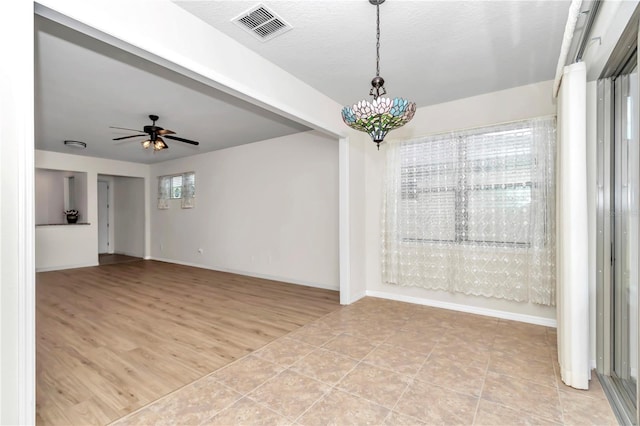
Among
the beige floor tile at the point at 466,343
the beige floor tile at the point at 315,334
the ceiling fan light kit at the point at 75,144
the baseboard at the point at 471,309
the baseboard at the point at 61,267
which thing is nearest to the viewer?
the beige floor tile at the point at 466,343

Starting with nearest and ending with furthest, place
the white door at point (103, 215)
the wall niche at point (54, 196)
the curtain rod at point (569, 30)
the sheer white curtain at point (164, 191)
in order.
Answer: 1. the curtain rod at point (569, 30)
2. the sheer white curtain at point (164, 191)
3. the wall niche at point (54, 196)
4. the white door at point (103, 215)

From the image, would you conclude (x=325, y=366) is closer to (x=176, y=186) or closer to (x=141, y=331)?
(x=141, y=331)

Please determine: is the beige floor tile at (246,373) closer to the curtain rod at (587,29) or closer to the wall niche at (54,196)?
the curtain rod at (587,29)

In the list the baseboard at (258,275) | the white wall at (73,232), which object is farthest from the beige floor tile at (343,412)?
the white wall at (73,232)

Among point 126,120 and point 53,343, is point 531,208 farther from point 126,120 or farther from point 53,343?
point 126,120

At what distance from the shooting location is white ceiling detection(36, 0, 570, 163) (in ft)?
6.91

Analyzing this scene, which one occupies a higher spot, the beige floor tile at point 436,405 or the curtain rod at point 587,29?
the curtain rod at point 587,29

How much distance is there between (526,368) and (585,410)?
49cm

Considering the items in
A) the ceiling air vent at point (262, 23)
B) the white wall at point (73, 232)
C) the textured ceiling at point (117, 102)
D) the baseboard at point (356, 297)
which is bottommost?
the baseboard at point (356, 297)

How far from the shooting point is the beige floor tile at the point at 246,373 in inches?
83.1

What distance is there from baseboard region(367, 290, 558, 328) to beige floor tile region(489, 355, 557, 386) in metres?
0.87

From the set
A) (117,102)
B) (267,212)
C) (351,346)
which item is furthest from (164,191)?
(351,346)

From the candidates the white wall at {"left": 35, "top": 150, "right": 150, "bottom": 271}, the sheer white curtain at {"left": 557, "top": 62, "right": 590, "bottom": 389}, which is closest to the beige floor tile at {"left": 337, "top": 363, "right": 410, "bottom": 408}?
the sheer white curtain at {"left": 557, "top": 62, "right": 590, "bottom": 389}

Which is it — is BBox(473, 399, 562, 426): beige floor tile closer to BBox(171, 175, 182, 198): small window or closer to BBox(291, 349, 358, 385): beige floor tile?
BBox(291, 349, 358, 385): beige floor tile
